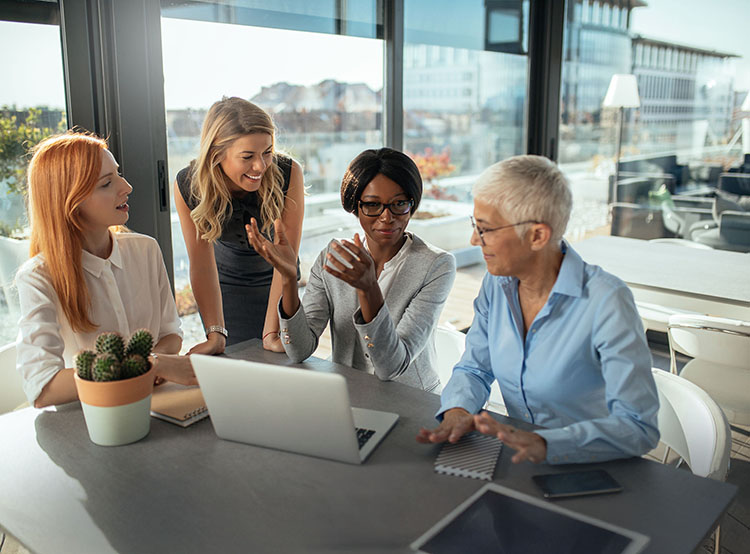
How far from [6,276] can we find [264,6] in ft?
5.63

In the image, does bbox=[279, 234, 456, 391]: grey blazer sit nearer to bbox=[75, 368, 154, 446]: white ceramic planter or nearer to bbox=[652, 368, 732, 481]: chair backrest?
bbox=[75, 368, 154, 446]: white ceramic planter

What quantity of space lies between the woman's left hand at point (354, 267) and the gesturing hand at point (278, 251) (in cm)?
17

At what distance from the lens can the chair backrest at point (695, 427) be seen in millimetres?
1539

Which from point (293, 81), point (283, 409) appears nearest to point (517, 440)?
point (283, 409)

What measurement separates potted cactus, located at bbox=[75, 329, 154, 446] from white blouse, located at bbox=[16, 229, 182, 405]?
0.26 meters

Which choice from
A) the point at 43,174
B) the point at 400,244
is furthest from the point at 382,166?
the point at 43,174

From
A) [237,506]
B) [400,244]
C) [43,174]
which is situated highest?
[43,174]

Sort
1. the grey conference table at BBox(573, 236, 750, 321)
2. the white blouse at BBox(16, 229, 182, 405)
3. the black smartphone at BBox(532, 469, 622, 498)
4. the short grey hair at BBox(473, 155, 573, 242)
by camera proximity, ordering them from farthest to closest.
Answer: the grey conference table at BBox(573, 236, 750, 321) < the white blouse at BBox(16, 229, 182, 405) < the short grey hair at BBox(473, 155, 573, 242) < the black smartphone at BBox(532, 469, 622, 498)

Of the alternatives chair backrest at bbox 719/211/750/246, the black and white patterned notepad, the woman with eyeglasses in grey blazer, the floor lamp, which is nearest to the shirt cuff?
the black and white patterned notepad

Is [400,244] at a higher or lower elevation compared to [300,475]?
higher

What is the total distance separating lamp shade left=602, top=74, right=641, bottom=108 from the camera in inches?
192

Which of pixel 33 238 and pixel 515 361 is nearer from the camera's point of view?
pixel 515 361

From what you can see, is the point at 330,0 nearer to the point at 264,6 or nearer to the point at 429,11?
the point at 264,6

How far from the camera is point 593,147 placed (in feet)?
16.9
